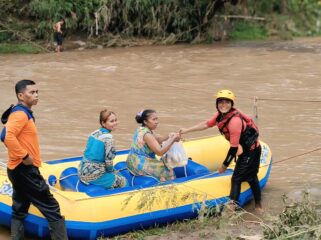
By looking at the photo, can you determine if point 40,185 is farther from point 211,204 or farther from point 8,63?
point 8,63

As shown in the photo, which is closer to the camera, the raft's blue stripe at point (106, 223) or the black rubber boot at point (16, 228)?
the black rubber boot at point (16, 228)

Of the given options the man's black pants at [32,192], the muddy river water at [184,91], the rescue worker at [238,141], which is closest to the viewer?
the man's black pants at [32,192]

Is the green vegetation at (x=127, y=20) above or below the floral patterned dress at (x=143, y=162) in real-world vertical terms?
above

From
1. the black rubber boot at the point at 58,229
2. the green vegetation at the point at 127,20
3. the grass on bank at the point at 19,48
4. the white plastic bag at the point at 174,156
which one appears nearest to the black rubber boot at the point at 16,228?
the black rubber boot at the point at 58,229

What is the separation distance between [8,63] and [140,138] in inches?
495

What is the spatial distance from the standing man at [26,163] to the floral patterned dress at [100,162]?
2.59 feet

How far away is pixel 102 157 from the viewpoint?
6328 millimetres

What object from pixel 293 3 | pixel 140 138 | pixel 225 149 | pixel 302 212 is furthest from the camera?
pixel 293 3

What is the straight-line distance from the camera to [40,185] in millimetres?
5535

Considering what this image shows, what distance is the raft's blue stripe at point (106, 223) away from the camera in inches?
236

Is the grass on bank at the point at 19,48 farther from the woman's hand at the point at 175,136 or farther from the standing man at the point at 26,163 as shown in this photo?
the standing man at the point at 26,163

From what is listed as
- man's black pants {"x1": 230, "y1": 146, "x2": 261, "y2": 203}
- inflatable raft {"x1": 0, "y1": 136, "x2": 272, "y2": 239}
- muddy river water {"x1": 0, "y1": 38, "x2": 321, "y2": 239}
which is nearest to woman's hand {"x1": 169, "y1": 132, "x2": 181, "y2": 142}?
inflatable raft {"x1": 0, "y1": 136, "x2": 272, "y2": 239}

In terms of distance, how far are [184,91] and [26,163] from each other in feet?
29.8

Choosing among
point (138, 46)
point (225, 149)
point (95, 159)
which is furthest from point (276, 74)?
point (95, 159)
